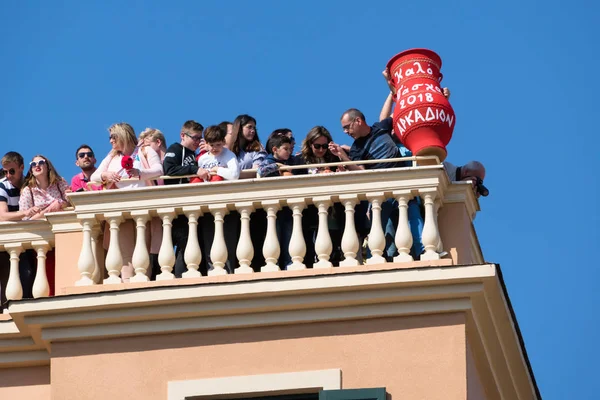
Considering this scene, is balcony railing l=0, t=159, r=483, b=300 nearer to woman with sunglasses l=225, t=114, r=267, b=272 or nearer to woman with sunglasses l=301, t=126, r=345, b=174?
woman with sunglasses l=225, t=114, r=267, b=272

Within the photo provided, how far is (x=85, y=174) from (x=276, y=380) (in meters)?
4.03

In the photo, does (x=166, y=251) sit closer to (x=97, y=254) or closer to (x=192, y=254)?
(x=192, y=254)

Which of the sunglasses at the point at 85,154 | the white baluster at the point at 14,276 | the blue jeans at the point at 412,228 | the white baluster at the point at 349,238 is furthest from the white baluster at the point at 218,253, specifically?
the sunglasses at the point at 85,154

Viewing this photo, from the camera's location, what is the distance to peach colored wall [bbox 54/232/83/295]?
21.2 m

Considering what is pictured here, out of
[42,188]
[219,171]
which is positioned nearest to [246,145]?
[219,171]

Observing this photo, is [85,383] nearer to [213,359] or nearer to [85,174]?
[213,359]

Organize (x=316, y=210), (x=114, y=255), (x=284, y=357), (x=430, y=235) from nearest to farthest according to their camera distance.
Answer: (x=284, y=357) → (x=430, y=235) → (x=114, y=255) → (x=316, y=210)

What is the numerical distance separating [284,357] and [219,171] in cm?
237

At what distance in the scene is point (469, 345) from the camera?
815 inches

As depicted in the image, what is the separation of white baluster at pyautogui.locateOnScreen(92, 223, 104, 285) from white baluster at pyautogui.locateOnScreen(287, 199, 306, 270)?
2102mm

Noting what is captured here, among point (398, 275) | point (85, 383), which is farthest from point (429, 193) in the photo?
point (85, 383)

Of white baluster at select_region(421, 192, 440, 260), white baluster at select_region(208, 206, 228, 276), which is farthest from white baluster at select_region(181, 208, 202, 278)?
white baluster at select_region(421, 192, 440, 260)

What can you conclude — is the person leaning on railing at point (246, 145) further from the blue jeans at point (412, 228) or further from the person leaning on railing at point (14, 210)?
the person leaning on railing at point (14, 210)

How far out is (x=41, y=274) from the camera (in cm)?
2152
